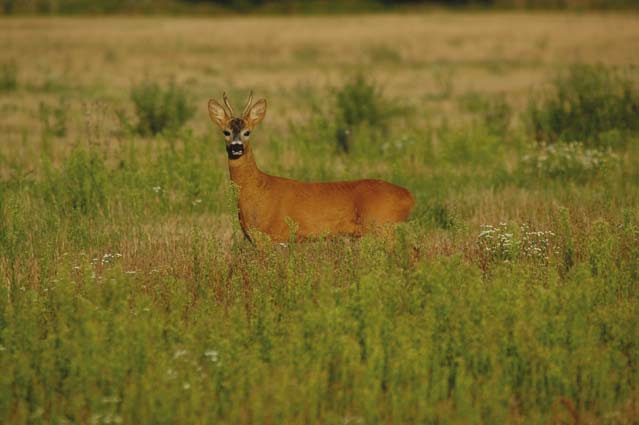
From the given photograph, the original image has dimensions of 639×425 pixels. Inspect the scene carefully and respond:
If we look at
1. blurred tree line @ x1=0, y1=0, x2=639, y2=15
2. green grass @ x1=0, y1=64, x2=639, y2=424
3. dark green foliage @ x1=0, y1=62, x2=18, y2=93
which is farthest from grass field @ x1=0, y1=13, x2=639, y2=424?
blurred tree line @ x1=0, y1=0, x2=639, y2=15

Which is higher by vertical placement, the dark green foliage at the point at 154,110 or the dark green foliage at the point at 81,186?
the dark green foliage at the point at 154,110

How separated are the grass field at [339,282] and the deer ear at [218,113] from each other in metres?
1.01

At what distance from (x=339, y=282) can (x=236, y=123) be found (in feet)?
5.50

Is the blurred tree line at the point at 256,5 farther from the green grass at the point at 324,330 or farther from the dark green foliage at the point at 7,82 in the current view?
the green grass at the point at 324,330

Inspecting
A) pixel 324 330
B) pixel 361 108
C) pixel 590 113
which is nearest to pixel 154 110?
pixel 361 108

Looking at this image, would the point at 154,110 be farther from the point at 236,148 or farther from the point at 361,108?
the point at 236,148

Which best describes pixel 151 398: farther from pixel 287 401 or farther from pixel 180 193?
pixel 180 193

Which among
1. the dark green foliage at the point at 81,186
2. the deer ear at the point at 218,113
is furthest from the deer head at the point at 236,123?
the dark green foliage at the point at 81,186

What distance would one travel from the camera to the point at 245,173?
352 inches

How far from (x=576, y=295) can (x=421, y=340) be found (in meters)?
1.12

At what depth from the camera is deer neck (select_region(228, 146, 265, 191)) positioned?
8906mm

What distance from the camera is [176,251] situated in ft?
30.7

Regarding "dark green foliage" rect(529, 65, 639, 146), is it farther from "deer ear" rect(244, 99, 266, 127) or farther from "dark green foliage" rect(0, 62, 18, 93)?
"dark green foliage" rect(0, 62, 18, 93)

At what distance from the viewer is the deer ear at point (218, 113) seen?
8930 mm
